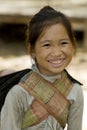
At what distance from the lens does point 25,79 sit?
2996mm

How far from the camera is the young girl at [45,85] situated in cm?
290

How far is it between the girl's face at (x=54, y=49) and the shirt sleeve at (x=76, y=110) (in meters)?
0.22

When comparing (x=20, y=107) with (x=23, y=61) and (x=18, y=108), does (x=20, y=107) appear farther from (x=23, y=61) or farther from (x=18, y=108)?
(x=23, y=61)

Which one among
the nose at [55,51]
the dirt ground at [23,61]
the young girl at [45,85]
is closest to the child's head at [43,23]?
the young girl at [45,85]

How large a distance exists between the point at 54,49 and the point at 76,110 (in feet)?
1.57

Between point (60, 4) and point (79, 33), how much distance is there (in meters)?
0.63

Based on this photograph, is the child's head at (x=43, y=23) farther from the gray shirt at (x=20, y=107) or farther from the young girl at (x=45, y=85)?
the gray shirt at (x=20, y=107)

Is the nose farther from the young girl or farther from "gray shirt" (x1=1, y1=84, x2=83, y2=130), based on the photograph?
"gray shirt" (x1=1, y1=84, x2=83, y2=130)

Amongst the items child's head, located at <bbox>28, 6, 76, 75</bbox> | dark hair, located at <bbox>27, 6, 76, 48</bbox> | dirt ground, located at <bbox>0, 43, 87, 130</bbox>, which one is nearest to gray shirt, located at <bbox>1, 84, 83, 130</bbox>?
child's head, located at <bbox>28, 6, 76, 75</bbox>

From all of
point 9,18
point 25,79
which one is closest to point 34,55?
point 25,79

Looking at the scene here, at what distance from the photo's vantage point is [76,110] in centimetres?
315

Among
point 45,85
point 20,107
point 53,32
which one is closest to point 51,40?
point 53,32

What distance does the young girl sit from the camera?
2.90 metres

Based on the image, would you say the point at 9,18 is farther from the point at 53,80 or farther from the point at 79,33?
the point at 53,80
